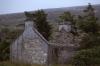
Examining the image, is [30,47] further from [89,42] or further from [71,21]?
[71,21]

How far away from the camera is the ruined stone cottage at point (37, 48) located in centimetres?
4462

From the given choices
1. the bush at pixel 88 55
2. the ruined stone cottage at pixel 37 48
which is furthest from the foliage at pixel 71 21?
the bush at pixel 88 55

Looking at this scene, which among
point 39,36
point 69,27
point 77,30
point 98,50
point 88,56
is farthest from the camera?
point 77,30

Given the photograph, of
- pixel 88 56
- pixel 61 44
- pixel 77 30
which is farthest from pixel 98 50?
pixel 77 30

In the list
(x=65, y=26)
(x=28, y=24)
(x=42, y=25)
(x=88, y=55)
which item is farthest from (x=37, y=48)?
(x=88, y=55)

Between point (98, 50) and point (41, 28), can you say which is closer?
point (98, 50)

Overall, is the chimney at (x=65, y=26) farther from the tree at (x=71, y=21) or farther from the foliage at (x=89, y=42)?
the foliage at (x=89, y=42)

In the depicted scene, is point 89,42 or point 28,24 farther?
point 89,42

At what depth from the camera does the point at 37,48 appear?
44969 mm

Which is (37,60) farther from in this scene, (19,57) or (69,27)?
(69,27)

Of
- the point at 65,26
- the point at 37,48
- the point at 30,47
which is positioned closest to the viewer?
the point at 37,48

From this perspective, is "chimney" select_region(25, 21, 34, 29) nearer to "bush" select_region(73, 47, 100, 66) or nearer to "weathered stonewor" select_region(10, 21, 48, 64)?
"weathered stonewor" select_region(10, 21, 48, 64)

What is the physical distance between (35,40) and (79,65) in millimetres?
17445

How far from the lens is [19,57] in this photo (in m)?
46.5
